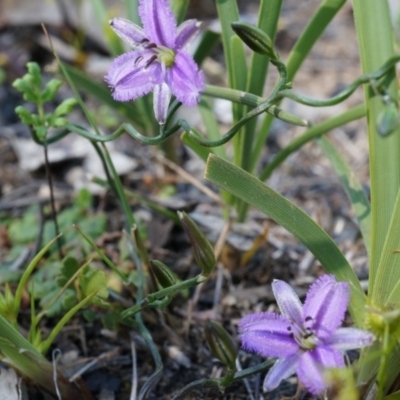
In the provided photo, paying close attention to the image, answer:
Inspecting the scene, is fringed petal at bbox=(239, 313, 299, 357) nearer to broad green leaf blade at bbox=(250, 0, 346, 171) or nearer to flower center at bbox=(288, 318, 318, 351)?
flower center at bbox=(288, 318, 318, 351)

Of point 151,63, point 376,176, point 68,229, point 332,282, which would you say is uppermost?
point 151,63

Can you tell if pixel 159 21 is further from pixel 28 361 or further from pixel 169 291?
pixel 28 361

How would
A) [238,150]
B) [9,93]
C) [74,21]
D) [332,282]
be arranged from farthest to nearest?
[74,21], [9,93], [238,150], [332,282]

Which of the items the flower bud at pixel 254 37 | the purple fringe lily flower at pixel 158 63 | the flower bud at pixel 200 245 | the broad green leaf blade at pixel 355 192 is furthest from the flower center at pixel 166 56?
the broad green leaf blade at pixel 355 192

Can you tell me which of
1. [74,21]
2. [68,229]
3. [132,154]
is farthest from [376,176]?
[74,21]

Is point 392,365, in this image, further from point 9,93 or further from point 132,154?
point 9,93

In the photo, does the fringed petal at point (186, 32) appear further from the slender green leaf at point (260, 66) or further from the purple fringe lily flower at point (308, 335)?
the purple fringe lily flower at point (308, 335)
